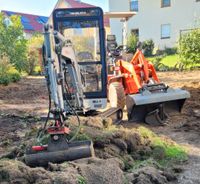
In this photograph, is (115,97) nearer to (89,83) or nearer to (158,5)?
(89,83)

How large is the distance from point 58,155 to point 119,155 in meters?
1.11

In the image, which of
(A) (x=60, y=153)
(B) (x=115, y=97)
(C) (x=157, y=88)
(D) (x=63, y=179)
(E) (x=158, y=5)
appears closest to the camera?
(D) (x=63, y=179)

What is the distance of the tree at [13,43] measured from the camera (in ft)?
77.4

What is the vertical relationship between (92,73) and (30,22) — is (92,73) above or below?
below

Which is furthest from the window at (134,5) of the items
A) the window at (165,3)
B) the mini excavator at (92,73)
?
the mini excavator at (92,73)

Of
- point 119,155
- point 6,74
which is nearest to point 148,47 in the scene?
point 6,74

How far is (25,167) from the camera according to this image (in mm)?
4938

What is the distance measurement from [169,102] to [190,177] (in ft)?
12.3

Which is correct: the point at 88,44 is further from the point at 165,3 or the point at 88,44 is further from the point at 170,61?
the point at 165,3

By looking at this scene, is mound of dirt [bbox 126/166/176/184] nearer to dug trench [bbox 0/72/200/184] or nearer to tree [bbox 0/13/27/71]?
dug trench [bbox 0/72/200/184]

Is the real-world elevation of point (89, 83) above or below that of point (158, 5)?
below

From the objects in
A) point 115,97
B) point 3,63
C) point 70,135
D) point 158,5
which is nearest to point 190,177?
point 70,135

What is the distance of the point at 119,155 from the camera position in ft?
19.6

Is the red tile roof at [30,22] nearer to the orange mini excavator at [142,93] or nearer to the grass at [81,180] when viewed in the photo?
the orange mini excavator at [142,93]
